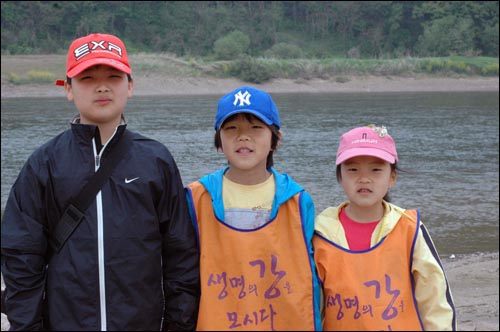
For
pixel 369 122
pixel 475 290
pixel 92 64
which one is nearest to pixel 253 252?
pixel 92 64

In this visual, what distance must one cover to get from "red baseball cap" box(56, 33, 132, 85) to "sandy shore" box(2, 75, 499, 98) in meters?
27.8

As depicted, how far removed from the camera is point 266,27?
53.8 m

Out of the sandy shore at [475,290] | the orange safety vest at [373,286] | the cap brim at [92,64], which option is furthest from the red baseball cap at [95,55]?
the sandy shore at [475,290]

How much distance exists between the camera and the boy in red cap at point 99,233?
2582 mm

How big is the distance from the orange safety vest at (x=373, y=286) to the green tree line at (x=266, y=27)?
1582 inches

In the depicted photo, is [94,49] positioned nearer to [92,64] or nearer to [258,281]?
[92,64]

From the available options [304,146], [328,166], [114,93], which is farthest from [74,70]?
[304,146]

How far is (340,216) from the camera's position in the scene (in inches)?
114

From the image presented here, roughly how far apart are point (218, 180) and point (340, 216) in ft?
1.59

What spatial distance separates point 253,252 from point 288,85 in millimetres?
32724

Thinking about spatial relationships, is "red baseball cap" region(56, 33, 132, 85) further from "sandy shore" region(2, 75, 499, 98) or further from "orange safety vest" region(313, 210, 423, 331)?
"sandy shore" region(2, 75, 499, 98)

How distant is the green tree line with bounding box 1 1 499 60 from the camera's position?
4544 centimetres

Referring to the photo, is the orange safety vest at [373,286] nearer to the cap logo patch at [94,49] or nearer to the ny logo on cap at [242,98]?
the ny logo on cap at [242,98]

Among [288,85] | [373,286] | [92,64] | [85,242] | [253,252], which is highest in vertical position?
[92,64]
